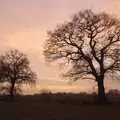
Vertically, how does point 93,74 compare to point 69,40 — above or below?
below

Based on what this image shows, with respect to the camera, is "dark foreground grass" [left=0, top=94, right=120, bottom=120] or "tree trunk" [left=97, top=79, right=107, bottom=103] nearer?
"dark foreground grass" [left=0, top=94, right=120, bottom=120]

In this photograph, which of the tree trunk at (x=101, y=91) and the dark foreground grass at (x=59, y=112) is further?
the tree trunk at (x=101, y=91)

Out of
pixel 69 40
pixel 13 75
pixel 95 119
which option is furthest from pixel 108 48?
pixel 13 75

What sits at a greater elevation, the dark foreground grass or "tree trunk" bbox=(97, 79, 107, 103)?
"tree trunk" bbox=(97, 79, 107, 103)

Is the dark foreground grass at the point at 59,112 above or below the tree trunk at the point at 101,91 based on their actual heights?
below

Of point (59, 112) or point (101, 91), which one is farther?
point (101, 91)

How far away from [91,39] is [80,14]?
3.74 m

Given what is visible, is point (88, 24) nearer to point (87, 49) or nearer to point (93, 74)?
point (87, 49)

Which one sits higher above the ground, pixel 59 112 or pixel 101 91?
pixel 101 91

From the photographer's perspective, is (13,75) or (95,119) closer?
(95,119)

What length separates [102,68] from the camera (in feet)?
162

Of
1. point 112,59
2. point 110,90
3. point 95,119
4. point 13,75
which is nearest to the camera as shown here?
point 95,119

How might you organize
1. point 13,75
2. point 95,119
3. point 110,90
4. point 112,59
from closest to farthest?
point 95,119
point 112,59
point 110,90
point 13,75

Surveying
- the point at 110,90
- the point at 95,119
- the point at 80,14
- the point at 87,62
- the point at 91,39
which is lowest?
the point at 95,119
